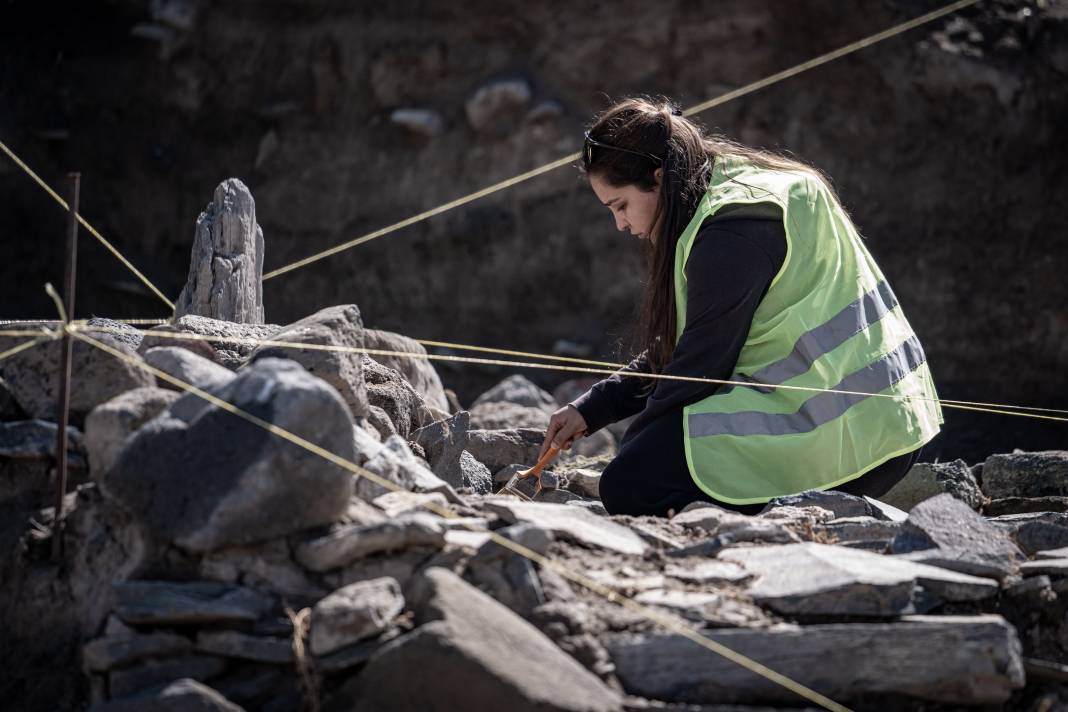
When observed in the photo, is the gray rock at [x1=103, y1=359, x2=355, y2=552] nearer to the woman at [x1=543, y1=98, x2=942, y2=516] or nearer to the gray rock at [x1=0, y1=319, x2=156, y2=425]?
the gray rock at [x1=0, y1=319, x2=156, y2=425]

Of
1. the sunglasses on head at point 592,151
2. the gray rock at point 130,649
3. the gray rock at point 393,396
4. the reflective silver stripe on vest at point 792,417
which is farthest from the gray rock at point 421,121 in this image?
the gray rock at point 130,649

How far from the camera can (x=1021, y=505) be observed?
459 centimetres

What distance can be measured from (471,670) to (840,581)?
0.88m

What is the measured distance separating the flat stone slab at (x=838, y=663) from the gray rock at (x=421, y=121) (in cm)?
797

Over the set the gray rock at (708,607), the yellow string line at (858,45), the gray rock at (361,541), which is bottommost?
the gray rock at (708,607)

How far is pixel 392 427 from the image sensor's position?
12.9 feet

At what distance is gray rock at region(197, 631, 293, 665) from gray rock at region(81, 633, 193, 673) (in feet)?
0.15

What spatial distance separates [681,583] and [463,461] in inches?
67.6

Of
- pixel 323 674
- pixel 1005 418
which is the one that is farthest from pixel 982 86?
pixel 323 674

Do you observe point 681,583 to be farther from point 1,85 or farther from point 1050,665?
point 1,85

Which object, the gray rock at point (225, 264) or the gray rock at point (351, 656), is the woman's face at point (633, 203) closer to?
the gray rock at point (225, 264)

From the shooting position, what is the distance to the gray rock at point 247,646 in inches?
95.5

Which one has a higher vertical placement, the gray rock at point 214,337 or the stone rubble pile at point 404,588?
the gray rock at point 214,337

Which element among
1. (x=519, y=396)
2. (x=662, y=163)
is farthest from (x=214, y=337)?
(x=519, y=396)
